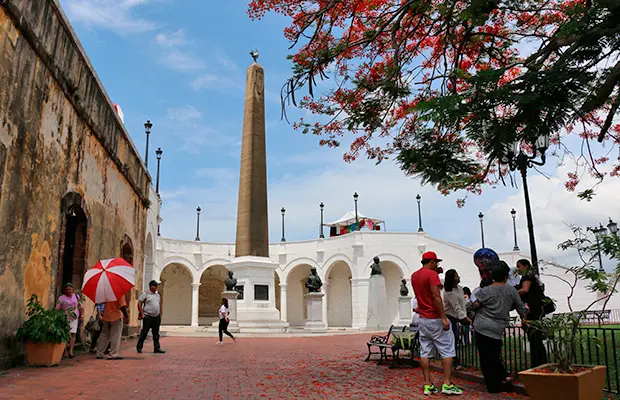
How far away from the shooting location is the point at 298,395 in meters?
5.85

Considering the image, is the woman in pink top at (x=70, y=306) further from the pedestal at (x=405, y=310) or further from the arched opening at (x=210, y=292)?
the arched opening at (x=210, y=292)

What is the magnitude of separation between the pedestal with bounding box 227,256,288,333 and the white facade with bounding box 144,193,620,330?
7.58 metres

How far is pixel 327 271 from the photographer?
113ft

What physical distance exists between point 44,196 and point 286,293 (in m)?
30.6

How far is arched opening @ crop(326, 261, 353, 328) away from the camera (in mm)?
36875

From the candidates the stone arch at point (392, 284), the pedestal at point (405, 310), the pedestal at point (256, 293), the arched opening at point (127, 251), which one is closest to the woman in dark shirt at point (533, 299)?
the arched opening at point (127, 251)

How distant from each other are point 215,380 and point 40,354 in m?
2.78

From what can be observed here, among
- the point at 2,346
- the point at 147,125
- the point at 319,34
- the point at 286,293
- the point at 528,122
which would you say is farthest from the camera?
the point at 286,293

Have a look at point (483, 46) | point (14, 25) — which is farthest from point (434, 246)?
point (14, 25)

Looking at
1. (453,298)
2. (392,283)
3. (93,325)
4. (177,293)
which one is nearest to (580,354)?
(453,298)

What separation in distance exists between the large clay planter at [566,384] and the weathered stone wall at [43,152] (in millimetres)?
6757

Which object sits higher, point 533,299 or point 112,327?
point 533,299

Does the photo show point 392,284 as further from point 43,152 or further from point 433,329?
point 433,329

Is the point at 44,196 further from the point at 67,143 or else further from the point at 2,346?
the point at 2,346
